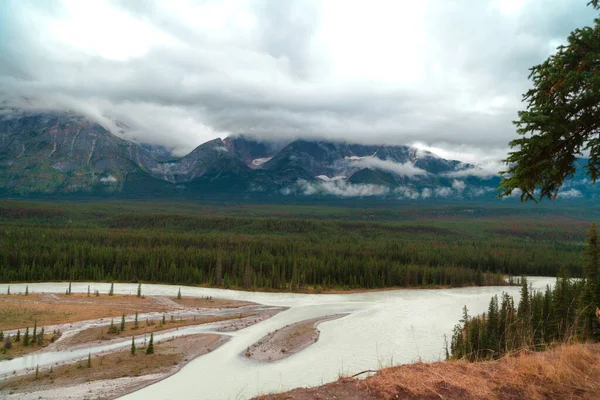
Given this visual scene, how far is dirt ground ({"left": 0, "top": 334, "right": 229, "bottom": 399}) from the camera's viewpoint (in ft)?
130

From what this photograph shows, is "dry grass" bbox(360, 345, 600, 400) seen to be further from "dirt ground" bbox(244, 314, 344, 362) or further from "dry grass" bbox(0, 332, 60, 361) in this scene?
"dry grass" bbox(0, 332, 60, 361)

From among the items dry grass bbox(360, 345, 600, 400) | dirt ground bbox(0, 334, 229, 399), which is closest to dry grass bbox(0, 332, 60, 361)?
dirt ground bbox(0, 334, 229, 399)

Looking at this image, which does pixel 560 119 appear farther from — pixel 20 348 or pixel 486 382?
pixel 20 348

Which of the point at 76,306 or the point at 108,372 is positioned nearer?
the point at 108,372

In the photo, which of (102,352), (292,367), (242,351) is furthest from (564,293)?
(102,352)

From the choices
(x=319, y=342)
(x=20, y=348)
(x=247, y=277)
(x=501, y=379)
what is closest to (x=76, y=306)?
(x=20, y=348)

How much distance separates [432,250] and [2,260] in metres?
169

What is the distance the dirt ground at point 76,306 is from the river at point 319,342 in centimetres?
1071

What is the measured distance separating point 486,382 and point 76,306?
9534 cm

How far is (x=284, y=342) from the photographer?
2419 inches

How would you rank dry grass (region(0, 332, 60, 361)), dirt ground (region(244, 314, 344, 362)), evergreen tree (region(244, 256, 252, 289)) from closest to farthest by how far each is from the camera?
dry grass (region(0, 332, 60, 361))
dirt ground (region(244, 314, 344, 362))
evergreen tree (region(244, 256, 252, 289))

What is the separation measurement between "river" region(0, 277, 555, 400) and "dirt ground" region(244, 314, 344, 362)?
56.6 inches

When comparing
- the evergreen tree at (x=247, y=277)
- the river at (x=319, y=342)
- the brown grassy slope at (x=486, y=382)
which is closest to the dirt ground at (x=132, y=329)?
the river at (x=319, y=342)

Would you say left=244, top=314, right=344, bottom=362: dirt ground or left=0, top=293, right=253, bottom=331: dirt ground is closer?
left=244, top=314, right=344, bottom=362: dirt ground
